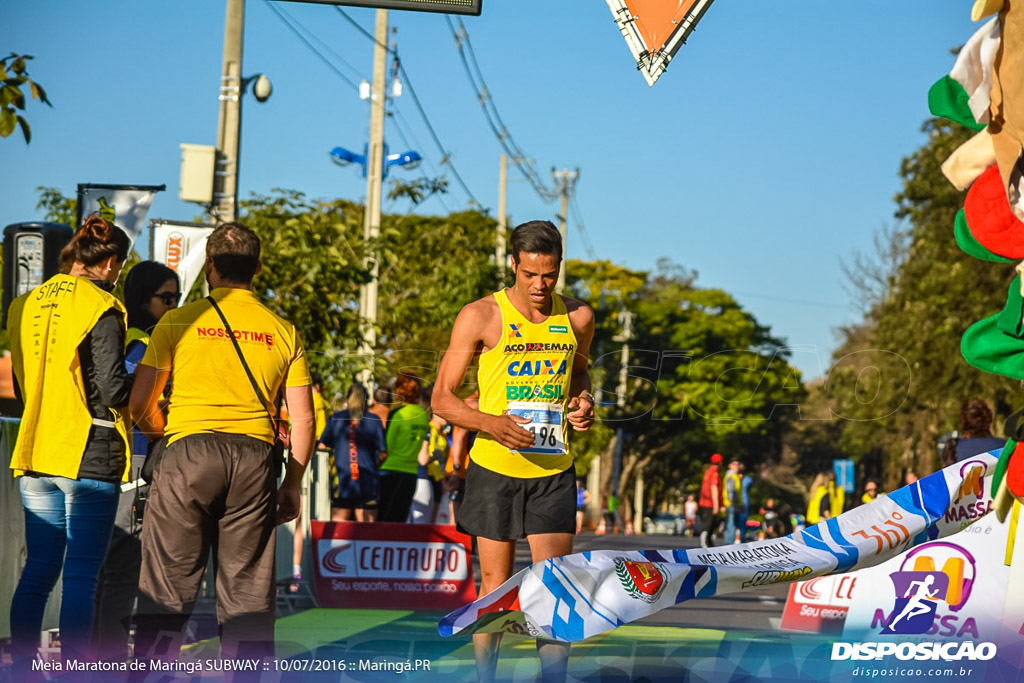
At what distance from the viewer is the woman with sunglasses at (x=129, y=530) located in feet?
20.3

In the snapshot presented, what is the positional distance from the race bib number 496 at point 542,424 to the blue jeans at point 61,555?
1.80 m

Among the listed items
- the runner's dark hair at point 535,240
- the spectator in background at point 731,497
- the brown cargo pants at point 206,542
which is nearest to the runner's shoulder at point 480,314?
the runner's dark hair at point 535,240

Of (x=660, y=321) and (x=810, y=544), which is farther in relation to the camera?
(x=660, y=321)

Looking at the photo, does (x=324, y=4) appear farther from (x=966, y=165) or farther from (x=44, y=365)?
(x=966, y=165)

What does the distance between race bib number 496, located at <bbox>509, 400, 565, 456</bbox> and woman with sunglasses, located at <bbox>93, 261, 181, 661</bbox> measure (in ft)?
6.11

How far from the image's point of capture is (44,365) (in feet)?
19.1

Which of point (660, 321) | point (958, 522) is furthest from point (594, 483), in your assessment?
point (958, 522)

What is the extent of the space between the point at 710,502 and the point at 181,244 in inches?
602

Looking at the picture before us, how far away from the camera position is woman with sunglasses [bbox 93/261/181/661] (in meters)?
6.18

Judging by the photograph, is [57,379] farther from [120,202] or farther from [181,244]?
[181,244]

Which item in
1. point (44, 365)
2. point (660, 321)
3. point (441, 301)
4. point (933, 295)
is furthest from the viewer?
point (660, 321)

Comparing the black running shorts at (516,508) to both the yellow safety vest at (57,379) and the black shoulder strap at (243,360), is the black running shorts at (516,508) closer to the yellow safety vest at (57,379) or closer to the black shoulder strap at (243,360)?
the black shoulder strap at (243,360)

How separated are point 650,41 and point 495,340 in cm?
170

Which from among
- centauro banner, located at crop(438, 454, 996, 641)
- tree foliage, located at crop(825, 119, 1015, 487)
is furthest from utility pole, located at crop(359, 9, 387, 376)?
centauro banner, located at crop(438, 454, 996, 641)
